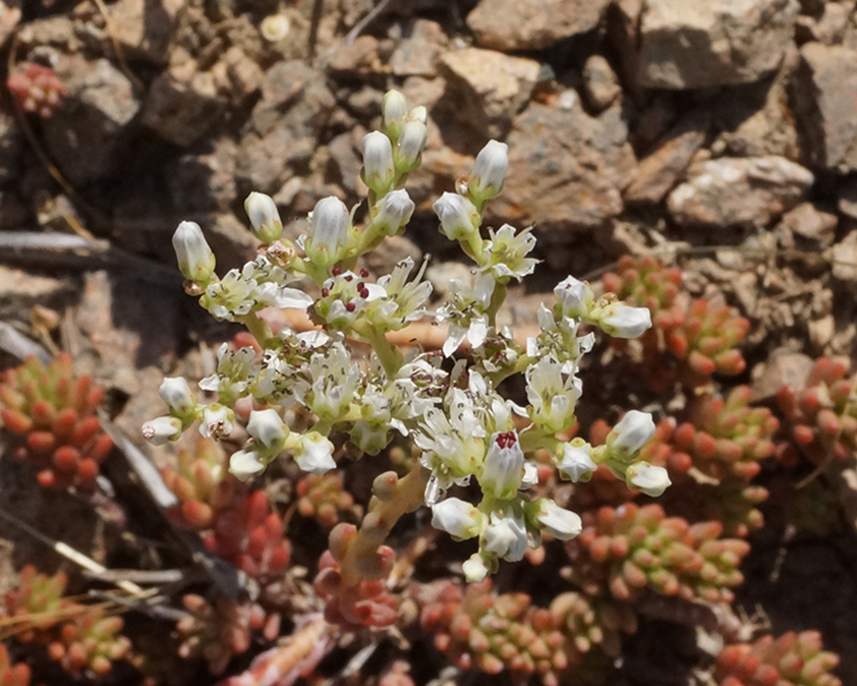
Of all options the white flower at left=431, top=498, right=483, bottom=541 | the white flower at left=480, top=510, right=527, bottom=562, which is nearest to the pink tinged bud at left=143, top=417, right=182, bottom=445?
the white flower at left=431, top=498, right=483, bottom=541

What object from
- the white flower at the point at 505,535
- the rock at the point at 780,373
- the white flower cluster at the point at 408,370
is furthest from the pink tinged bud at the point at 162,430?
the rock at the point at 780,373

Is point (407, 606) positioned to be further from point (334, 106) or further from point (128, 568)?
point (334, 106)

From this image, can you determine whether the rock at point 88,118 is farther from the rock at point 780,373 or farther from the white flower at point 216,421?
the rock at point 780,373

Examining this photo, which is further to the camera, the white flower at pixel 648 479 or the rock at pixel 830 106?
the rock at pixel 830 106

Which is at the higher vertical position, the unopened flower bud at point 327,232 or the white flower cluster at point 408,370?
the unopened flower bud at point 327,232

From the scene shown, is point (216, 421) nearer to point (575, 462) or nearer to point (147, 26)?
point (575, 462)

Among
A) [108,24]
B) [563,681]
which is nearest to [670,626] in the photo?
[563,681]
